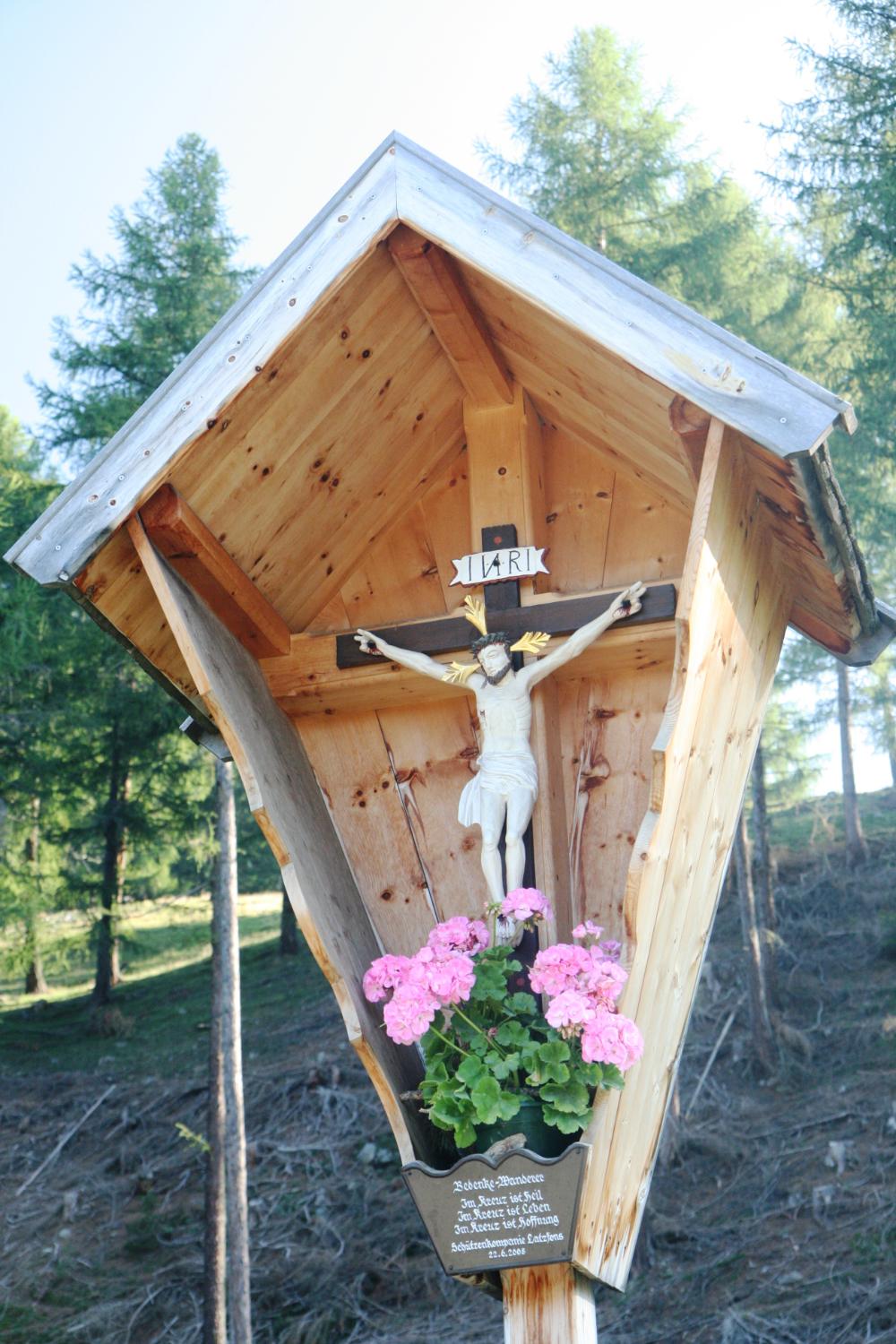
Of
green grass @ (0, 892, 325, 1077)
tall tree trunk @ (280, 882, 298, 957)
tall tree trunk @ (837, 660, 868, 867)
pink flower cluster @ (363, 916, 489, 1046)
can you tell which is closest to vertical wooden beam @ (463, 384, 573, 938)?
pink flower cluster @ (363, 916, 489, 1046)

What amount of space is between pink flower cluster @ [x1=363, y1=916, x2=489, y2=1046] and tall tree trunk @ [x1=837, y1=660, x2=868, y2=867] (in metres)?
12.2

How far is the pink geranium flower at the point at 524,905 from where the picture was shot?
3.53 m

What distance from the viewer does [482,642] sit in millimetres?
3947

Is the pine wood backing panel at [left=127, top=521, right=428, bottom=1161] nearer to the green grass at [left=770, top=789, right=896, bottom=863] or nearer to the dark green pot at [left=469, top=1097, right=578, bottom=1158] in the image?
the dark green pot at [left=469, top=1097, right=578, bottom=1158]

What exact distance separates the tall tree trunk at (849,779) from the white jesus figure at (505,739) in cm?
1172

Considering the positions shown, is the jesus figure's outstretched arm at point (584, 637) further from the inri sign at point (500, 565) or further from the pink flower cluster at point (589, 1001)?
the pink flower cluster at point (589, 1001)

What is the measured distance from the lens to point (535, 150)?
1216 centimetres

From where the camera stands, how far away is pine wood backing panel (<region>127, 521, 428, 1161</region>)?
11.3ft

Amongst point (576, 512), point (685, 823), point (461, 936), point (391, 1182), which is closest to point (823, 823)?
point (391, 1182)

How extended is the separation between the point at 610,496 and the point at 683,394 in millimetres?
1010

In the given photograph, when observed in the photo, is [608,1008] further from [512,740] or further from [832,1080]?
[832,1080]

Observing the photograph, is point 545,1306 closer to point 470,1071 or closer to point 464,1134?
point 464,1134

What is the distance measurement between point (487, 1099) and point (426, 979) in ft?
1.12

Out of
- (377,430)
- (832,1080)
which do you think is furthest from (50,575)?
(832,1080)
